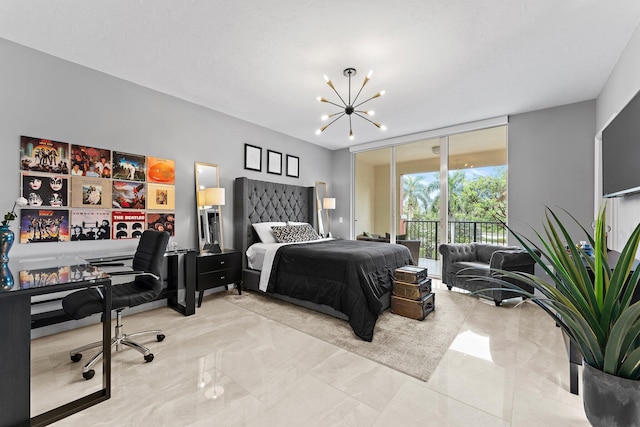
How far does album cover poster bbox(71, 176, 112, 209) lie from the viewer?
286 centimetres

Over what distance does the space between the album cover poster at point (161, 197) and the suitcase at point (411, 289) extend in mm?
3066

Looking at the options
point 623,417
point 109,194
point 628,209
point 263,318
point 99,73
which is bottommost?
point 263,318

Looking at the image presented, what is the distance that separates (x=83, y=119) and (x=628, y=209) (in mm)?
5457

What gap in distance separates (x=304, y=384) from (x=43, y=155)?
3.26 meters

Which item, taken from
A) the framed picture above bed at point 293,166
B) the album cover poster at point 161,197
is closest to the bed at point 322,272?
the framed picture above bed at point 293,166

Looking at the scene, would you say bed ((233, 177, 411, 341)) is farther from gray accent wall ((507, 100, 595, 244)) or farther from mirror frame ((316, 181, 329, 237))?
gray accent wall ((507, 100, 595, 244))

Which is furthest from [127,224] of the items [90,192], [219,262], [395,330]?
[395,330]

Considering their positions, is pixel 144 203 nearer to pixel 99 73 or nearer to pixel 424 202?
pixel 99 73

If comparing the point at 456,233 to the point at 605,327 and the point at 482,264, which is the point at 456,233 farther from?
the point at 605,327

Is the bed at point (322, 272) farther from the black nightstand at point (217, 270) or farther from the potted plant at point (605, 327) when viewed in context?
the potted plant at point (605, 327)

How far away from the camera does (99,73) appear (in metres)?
3.03

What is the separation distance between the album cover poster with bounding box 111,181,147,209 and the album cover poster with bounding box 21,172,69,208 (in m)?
0.42

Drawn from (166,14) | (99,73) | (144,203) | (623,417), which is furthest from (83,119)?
(623,417)

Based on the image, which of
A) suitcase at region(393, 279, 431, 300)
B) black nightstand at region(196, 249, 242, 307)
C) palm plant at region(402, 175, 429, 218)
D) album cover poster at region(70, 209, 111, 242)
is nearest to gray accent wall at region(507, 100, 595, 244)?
palm plant at region(402, 175, 429, 218)
